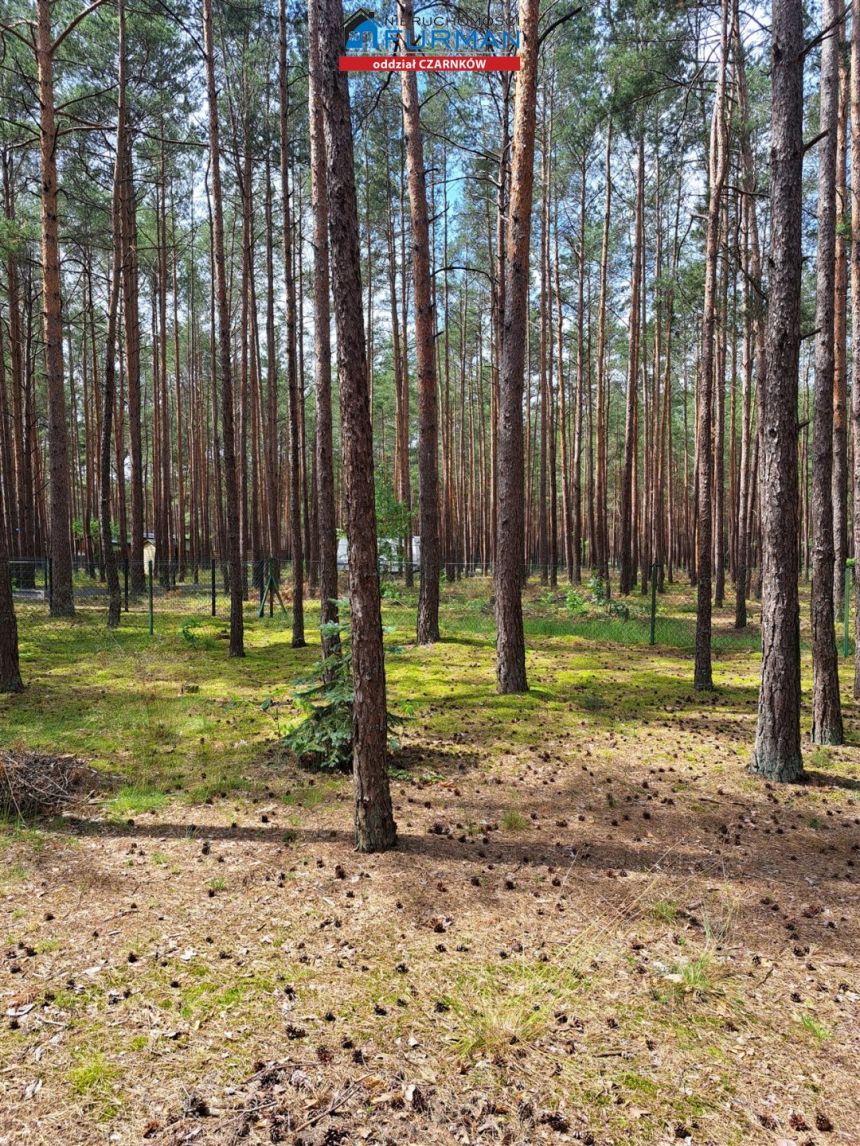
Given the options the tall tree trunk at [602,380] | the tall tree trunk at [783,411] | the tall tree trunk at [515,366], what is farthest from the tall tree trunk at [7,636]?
the tall tree trunk at [602,380]

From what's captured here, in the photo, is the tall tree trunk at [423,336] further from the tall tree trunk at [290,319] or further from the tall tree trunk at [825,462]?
the tall tree trunk at [825,462]

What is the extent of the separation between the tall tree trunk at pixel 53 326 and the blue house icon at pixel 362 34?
9208mm

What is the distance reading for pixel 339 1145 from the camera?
7.50ft

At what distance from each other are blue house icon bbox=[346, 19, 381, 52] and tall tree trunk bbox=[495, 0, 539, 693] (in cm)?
280

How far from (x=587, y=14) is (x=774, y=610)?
45.5 feet

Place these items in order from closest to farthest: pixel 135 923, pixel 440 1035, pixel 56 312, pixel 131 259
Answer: pixel 440 1035 < pixel 135 923 < pixel 56 312 < pixel 131 259

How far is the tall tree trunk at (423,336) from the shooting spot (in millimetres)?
10555

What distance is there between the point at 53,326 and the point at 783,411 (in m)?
12.9

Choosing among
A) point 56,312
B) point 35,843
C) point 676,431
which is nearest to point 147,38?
point 56,312

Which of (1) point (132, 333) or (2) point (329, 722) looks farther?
(1) point (132, 333)

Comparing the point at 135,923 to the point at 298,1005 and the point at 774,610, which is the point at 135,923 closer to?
the point at 298,1005

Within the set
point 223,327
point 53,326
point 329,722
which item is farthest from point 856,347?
point 53,326

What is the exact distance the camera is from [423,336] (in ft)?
35.7

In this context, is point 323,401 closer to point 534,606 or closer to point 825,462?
point 825,462
